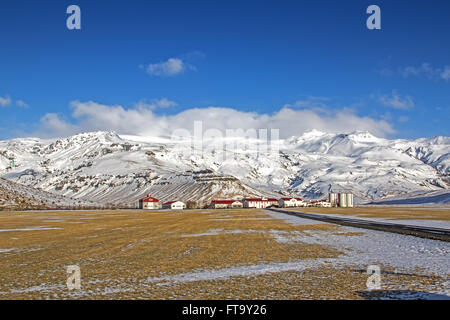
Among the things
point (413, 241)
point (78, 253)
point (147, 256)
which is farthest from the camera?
point (413, 241)

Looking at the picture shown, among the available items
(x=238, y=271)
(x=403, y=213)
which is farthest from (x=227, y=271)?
(x=403, y=213)

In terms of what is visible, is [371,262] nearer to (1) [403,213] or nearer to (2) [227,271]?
(2) [227,271]

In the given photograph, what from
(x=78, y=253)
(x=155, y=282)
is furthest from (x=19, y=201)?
(x=155, y=282)

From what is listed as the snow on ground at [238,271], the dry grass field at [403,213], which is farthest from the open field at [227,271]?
the dry grass field at [403,213]

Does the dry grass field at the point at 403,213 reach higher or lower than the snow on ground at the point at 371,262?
lower

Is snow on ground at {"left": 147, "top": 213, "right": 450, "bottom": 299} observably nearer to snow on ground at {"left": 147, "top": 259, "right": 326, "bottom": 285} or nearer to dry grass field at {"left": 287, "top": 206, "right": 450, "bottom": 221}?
snow on ground at {"left": 147, "top": 259, "right": 326, "bottom": 285}

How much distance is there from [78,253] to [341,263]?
1546cm

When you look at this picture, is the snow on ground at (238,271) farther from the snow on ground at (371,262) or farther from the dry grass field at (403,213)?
the dry grass field at (403,213)

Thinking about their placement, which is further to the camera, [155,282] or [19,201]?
[19,201]

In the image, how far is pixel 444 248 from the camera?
23.1 m

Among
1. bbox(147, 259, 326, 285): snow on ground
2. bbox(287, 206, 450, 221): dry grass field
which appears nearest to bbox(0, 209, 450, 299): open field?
bbox(147, 259, 326, 285): snow on ground
